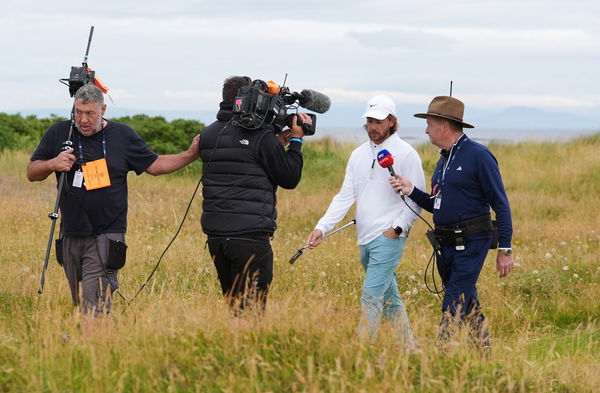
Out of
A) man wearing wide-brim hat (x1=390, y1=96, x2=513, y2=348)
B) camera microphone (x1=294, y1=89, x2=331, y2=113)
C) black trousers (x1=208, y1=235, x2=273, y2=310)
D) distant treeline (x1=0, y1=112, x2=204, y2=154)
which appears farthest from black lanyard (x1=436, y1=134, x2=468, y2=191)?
distant treeline (x1=0, y1=112, x2=204, y2=154)

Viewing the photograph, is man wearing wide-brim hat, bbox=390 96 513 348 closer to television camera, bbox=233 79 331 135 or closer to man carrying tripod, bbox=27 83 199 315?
television camera, bbox=233 79 331 135

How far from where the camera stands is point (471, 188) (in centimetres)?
630

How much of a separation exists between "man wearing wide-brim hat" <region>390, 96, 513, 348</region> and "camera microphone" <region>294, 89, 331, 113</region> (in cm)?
81

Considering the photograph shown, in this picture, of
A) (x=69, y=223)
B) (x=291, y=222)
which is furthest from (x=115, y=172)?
(x=291, y=222)

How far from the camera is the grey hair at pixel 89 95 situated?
619 centimetres

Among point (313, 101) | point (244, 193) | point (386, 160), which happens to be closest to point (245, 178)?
point (244, 193)

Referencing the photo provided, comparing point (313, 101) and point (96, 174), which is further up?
point (313, 101)

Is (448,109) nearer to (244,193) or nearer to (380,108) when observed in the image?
(380,108)

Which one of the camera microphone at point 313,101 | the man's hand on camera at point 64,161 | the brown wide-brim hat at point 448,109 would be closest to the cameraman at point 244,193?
the camera microphone at point 313,101

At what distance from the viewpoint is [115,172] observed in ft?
21.0

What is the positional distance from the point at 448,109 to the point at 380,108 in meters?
0.53

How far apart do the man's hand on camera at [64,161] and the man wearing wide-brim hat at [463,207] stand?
2444 mm

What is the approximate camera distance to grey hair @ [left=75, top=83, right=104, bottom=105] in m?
6.19

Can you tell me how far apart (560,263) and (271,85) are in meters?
5.72
